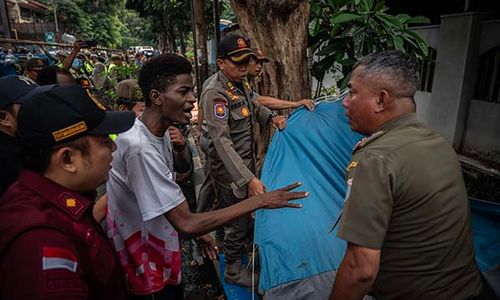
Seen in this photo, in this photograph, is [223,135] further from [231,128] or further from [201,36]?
[201,36]

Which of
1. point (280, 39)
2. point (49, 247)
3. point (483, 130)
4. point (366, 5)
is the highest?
point (366, 5)

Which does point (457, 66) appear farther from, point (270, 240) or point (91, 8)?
point (91, 8)

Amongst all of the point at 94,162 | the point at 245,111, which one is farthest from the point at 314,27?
the point at 94,162

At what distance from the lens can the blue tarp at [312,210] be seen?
1852mm

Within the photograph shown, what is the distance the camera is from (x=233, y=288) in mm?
2584

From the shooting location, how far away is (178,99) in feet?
5.24

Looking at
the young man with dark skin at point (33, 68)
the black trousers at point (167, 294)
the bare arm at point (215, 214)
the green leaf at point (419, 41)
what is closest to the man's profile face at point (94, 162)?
the bare arm at point (215, 214)

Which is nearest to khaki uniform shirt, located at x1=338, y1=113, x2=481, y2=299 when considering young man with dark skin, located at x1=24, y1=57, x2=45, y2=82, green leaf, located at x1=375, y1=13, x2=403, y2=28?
green leaf, located at x1=375, y1=13, x2=403, y2=28

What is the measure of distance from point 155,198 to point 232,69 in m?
→ 1.40

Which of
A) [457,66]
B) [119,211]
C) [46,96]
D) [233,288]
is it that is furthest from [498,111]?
[46,96]

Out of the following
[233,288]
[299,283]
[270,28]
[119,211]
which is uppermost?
[270,28]

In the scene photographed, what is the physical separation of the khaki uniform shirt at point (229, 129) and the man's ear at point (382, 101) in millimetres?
1033

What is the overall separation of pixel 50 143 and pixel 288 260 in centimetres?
135

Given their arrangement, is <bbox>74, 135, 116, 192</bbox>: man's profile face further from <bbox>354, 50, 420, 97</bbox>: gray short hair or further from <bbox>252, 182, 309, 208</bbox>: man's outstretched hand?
<bbox>354, 50, 420, 97</bbox>: gray short hair
